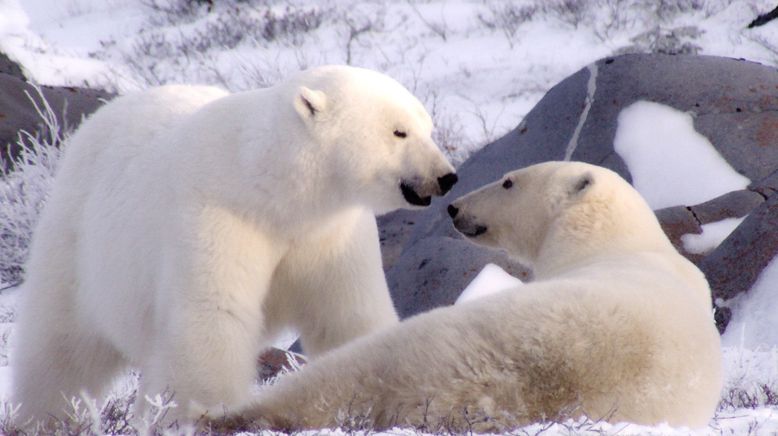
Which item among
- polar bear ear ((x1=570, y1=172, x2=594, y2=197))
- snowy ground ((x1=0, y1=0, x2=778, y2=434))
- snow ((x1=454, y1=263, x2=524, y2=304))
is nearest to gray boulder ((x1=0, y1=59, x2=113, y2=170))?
snowy ground ((x1=0, y1=0, x2=778, y2=434))

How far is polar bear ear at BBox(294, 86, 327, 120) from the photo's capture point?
331cm

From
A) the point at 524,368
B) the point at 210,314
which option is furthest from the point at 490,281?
the point at 524,368

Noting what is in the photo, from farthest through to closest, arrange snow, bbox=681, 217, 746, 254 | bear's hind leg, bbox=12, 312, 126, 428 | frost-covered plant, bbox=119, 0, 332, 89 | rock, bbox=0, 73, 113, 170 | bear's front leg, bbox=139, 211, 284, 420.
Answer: frost-covered plant, bbox=119, 0, 332, 89 < rock, bbox=0, 73, 113, 170 < snow, bbox=681, 217, 746, 254 < bear's hind leg, bbox=12, 312, 126, 428 < bear's front leg, bbox=139, 211, 284, 420

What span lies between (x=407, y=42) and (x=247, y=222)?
1353 centimetres

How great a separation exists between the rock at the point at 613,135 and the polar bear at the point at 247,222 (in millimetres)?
2593

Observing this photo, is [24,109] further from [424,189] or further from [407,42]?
[407,42]

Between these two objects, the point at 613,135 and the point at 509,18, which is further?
the point at 509,18

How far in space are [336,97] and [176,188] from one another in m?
0.57

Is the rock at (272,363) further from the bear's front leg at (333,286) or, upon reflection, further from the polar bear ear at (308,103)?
the polar bear ear at (308,103)

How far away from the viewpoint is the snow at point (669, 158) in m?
6.94

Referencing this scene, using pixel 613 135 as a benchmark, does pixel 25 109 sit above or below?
below

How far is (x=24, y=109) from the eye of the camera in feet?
32.5

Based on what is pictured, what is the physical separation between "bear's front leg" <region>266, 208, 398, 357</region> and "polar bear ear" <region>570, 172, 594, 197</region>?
70 cm

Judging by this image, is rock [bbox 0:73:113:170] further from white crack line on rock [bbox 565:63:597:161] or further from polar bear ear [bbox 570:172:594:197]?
polar bear ear [bbox 570:172:594:197]
